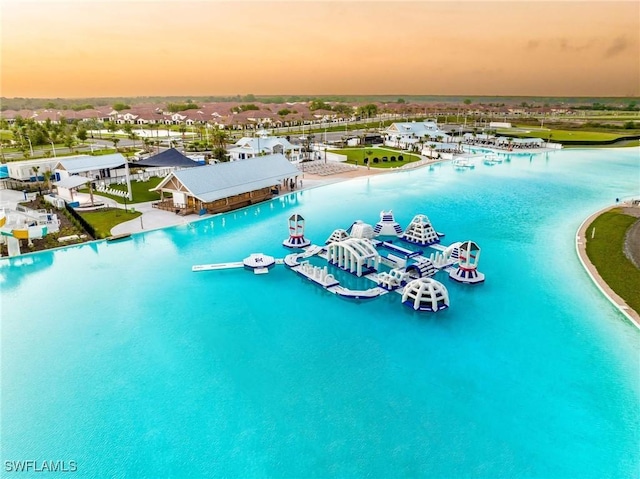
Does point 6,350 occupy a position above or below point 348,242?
below

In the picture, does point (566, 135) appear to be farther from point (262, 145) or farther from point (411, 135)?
point (262, 145)

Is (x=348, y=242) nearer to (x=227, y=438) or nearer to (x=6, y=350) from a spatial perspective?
(x=227, y=438)

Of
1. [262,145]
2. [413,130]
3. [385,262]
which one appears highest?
[413,130]

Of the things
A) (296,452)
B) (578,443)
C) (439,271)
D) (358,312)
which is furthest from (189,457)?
(439,271)

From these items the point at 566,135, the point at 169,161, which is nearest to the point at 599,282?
the point at 169,161

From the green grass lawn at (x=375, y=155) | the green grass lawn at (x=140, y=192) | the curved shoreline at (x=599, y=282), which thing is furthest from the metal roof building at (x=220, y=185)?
the curved shoreline at (x=599, y=282)

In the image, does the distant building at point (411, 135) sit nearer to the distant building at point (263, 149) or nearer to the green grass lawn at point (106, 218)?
the distant building at point (263, 149)

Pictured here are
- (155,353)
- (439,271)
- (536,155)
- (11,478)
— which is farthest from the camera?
(536,155)
